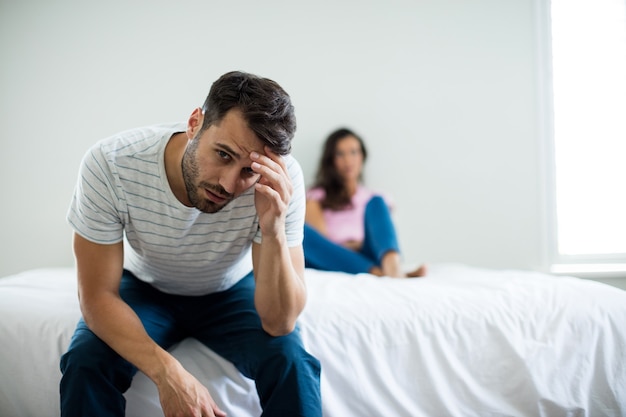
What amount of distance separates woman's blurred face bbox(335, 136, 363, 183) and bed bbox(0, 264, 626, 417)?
111cm

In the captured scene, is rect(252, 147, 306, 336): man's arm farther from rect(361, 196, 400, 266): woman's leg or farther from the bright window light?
the bright window light

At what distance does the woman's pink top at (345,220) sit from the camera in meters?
2.31

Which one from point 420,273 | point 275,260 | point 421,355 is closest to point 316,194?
point 420,273

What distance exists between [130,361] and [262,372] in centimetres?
24

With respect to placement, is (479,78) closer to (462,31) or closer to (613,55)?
(462,31)

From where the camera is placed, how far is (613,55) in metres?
2.55

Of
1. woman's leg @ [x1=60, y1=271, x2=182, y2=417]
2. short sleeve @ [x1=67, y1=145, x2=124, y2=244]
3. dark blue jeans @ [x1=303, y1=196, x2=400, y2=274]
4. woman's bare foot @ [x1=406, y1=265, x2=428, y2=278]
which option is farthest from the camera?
dark blue jeans @ [x1=303, y1=196, x2=400, y2=274]

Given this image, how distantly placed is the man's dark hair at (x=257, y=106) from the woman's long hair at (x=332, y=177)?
1374 millimetres

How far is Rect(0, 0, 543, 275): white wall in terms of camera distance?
230 cm

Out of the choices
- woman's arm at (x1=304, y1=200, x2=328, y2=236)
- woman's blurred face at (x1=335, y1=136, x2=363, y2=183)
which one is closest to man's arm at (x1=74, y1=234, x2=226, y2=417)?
woman's arm at (x1=304, y1=200, x2=328, y2=236)

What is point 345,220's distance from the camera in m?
2.34

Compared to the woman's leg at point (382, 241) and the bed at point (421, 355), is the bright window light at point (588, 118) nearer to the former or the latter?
the woman's leg at point (382, 241)

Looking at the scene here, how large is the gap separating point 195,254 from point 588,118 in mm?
2257

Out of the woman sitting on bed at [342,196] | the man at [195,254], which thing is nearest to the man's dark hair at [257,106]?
the man at [195,254]
